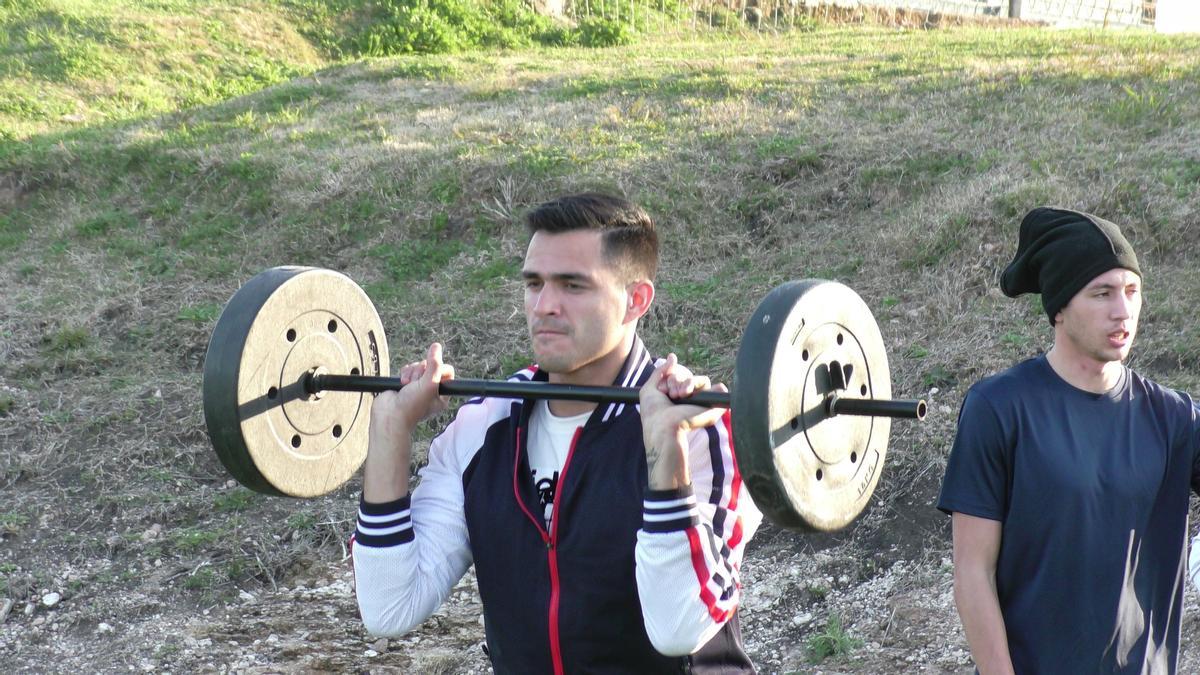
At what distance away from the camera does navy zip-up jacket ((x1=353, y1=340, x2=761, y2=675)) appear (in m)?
2.23

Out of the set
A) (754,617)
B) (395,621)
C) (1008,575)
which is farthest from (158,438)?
(1008,575)

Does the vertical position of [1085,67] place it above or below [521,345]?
above

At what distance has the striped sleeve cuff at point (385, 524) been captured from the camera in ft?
8.31

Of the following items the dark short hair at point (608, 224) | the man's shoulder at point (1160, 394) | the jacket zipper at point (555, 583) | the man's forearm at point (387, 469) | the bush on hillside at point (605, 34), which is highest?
the bush on hillside at point (605, 34)

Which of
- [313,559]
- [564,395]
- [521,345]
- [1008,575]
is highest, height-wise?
[564,395]

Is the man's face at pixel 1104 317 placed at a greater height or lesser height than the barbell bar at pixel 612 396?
greater

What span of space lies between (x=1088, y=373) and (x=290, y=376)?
6.00ft

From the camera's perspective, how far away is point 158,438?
7.03 metres

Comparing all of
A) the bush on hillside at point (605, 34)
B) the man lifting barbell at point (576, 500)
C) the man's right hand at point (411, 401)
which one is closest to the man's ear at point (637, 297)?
the man lifting barbell at point (576, 500)

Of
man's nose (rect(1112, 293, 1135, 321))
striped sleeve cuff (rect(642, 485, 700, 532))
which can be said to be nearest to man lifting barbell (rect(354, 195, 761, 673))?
striped sleeve cuff (rect(642, 485, 700, 532))

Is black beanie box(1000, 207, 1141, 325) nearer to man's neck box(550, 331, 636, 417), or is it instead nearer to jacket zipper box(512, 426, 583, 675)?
man's neck box(550, 331, 636, 417)

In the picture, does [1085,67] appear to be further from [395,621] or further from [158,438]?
[395,621]

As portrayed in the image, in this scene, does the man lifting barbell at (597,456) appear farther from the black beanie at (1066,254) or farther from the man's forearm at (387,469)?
the black beanie at (1066,254)

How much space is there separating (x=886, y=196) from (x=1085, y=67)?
3.06 meters
